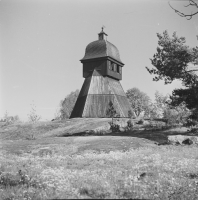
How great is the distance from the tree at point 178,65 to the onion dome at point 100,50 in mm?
22234

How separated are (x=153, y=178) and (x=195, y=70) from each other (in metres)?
17.6

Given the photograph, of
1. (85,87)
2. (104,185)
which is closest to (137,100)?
(85,87)

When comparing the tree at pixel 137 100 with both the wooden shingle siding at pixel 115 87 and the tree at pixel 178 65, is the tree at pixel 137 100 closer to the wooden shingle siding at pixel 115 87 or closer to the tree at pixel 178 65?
the wooden shingle siding at pixel 115 87

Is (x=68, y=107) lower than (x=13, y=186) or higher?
higher

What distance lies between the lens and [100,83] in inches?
1754

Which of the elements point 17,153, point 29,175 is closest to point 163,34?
point 17,153

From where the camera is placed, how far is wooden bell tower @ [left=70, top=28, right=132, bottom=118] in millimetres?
42312

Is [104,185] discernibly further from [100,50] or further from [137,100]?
[137,100]

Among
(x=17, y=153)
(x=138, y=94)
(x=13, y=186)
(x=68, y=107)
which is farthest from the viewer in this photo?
(x=138, y=94)

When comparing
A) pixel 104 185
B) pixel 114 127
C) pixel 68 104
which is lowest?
pixel 104 185

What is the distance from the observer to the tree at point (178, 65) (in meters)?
22.8

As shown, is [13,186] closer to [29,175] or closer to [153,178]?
[29,175]

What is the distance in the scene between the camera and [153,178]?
8688 millimetres

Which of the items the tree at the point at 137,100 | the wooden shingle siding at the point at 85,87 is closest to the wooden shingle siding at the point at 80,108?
the wooden shingle siding at the point at 85,87
